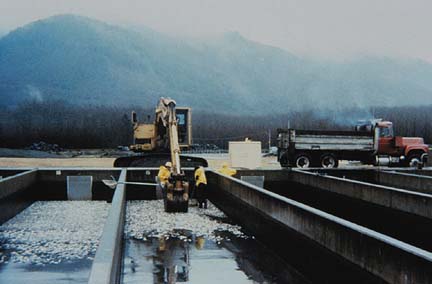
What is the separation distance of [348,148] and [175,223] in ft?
44.9

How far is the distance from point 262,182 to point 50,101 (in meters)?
84.1

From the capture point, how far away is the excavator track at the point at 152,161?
2286 cm

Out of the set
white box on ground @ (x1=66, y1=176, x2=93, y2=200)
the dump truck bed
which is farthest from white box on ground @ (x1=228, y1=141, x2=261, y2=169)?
white box on ground @ (x1=66, y1=176, x2=93, y2=200)

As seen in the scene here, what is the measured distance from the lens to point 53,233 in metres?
12.1

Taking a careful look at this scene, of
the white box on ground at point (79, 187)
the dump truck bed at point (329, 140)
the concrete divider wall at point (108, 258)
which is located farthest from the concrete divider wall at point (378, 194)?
the white box on ground at point (79, 187)

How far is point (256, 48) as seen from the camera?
165250 millimetres

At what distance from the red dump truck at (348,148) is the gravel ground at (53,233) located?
10.1m

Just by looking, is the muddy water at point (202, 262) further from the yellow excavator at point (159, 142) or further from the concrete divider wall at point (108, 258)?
the yellow excavator at point (159, 142)

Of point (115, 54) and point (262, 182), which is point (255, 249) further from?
point (115, 54)

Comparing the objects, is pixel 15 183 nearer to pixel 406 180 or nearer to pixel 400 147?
pixel 406 180

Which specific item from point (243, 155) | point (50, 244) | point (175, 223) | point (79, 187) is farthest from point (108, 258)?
point (243, 155)

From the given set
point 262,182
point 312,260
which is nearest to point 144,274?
point 312,260

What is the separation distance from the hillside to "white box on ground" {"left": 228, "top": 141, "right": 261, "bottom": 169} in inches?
3213

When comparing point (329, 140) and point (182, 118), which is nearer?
point (182, 118)
